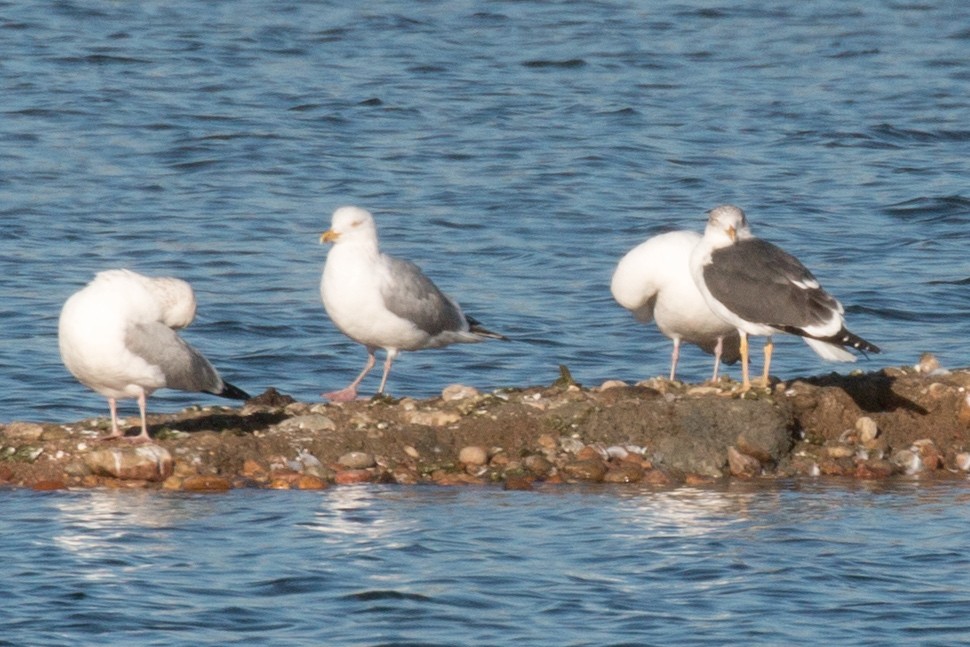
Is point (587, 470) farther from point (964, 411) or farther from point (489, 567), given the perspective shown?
point (964, 411)

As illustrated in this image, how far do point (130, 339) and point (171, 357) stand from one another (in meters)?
0.29

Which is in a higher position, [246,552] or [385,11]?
[385,11]

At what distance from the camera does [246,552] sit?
8.55 metres

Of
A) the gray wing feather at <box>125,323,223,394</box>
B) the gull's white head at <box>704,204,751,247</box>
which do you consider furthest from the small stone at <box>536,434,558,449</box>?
the gray wing feather at <box>125,323,223,394</box>

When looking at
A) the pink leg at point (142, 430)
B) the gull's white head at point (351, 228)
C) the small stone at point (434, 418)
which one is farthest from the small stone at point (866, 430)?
the pink leg at point (142, 430)

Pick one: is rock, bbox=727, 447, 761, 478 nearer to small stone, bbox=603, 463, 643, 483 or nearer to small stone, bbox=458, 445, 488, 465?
small stone, bbox=603, 463, 643, 483

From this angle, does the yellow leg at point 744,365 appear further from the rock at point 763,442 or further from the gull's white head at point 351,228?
the gull's white head at point 351,228

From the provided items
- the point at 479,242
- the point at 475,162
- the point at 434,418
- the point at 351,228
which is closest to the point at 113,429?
the point at 434,418

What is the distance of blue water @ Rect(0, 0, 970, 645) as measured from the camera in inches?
315

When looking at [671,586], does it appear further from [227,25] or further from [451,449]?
[227,25]

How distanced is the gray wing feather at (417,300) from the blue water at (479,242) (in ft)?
4.37

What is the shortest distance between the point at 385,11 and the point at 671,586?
24.0 meters

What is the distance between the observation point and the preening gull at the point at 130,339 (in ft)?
31.9

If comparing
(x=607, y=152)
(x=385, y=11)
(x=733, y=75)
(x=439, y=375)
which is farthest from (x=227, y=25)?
(x=439, y=375)
